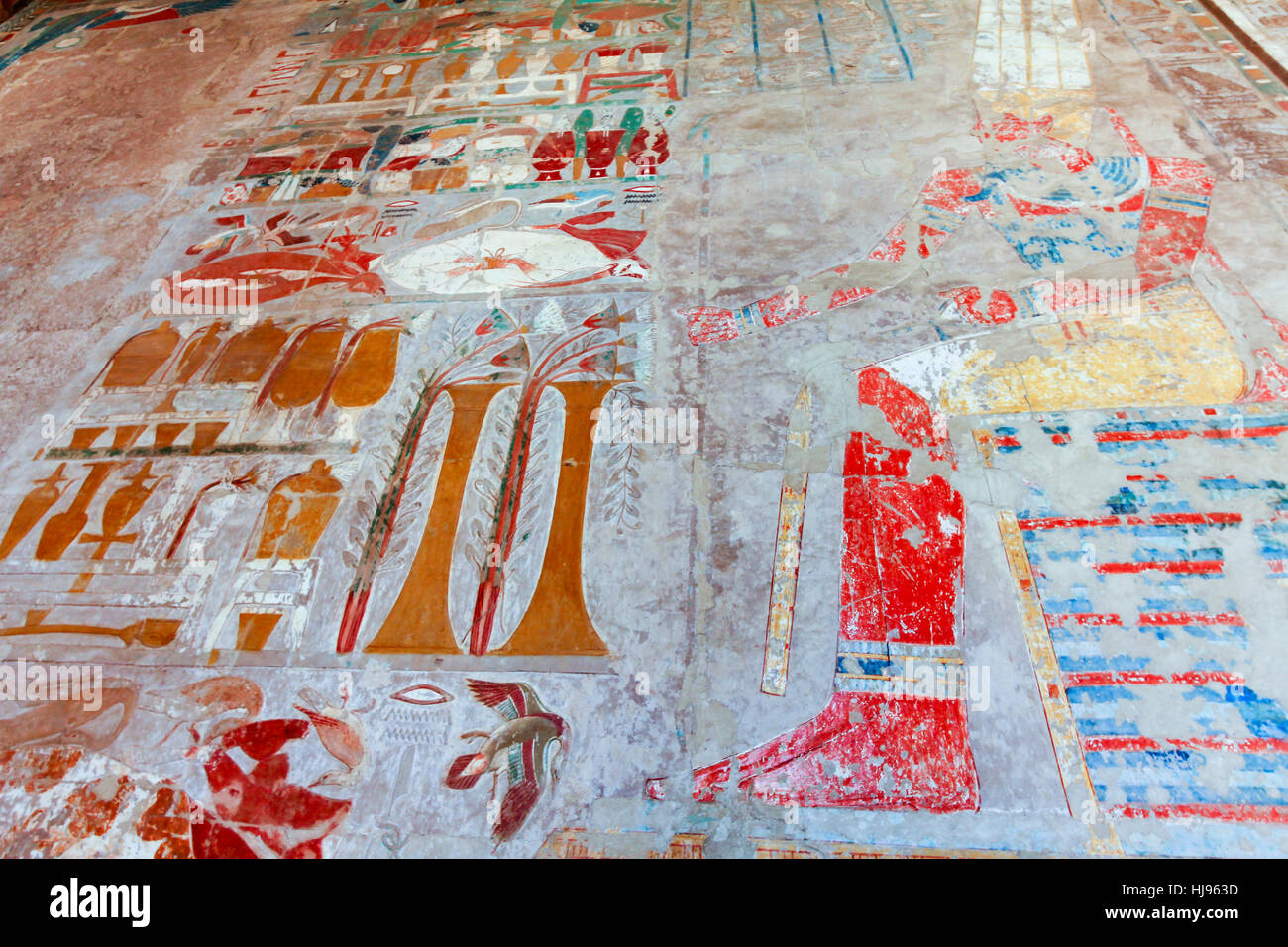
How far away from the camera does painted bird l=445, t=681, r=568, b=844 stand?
2764 mm

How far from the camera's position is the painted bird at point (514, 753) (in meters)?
2.76

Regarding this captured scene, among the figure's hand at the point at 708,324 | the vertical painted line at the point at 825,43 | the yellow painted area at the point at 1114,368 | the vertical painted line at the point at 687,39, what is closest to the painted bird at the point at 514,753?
the figure's hand at the point at 708,324

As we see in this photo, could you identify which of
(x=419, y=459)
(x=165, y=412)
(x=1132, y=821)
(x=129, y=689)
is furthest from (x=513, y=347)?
(x=1132, y=821)

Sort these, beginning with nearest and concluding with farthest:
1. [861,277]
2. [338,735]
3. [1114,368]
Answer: [338,735], [1114,368], [861,277]

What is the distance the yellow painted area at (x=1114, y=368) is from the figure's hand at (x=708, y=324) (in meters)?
1.10

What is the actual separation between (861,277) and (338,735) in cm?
339

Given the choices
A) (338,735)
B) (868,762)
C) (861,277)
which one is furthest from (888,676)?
(861,277)

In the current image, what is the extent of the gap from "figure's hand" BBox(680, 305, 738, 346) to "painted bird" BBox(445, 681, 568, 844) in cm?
200

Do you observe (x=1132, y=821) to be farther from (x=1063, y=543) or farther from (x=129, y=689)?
(x=129, y=689)

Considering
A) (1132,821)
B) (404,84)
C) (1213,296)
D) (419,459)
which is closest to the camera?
(1132,821)

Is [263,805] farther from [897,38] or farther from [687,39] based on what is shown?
[897,38]

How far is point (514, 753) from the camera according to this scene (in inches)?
113

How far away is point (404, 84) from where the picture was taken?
6227mm

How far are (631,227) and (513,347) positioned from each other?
3.90 feet
